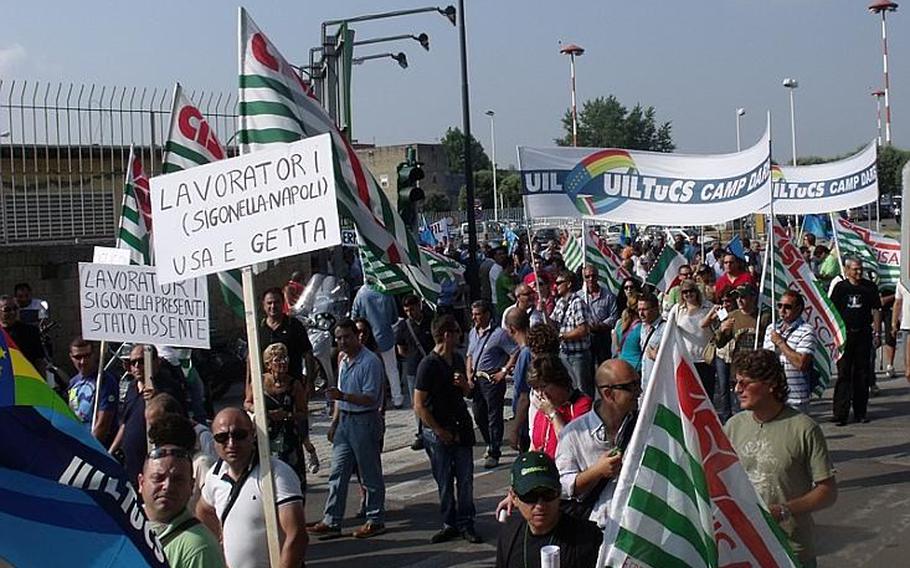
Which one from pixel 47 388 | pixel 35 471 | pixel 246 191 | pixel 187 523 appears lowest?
pixel 187 523

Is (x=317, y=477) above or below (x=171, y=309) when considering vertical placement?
below

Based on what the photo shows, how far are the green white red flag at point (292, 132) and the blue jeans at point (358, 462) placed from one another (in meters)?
1.91

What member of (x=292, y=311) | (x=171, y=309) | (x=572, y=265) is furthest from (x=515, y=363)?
(x=572, y=265)

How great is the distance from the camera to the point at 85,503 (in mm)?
3119

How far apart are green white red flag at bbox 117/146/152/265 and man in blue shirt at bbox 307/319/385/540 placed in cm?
154

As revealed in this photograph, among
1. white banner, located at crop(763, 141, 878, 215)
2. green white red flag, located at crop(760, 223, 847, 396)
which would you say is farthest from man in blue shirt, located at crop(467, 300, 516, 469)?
white banner, located at crop(763, 141, 878, 215)

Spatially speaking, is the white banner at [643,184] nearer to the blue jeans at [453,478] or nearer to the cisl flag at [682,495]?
the blue jeans at [453,478]

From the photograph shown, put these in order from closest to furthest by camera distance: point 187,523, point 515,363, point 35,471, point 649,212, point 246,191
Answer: point 35,471
point 187,523
point 246,191
point 515,363
point 649,212

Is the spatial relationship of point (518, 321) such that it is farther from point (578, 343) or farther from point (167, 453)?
point (167, 453)

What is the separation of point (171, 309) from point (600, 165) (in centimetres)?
687

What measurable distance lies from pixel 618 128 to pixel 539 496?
396ft

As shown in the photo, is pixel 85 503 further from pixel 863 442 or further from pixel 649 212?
pixel 649 212

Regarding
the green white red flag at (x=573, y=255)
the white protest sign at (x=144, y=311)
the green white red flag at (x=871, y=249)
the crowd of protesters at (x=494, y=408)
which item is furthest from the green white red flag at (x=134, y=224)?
the green white red flag at (x=573, y=255)

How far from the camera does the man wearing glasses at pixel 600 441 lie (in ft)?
17.6
